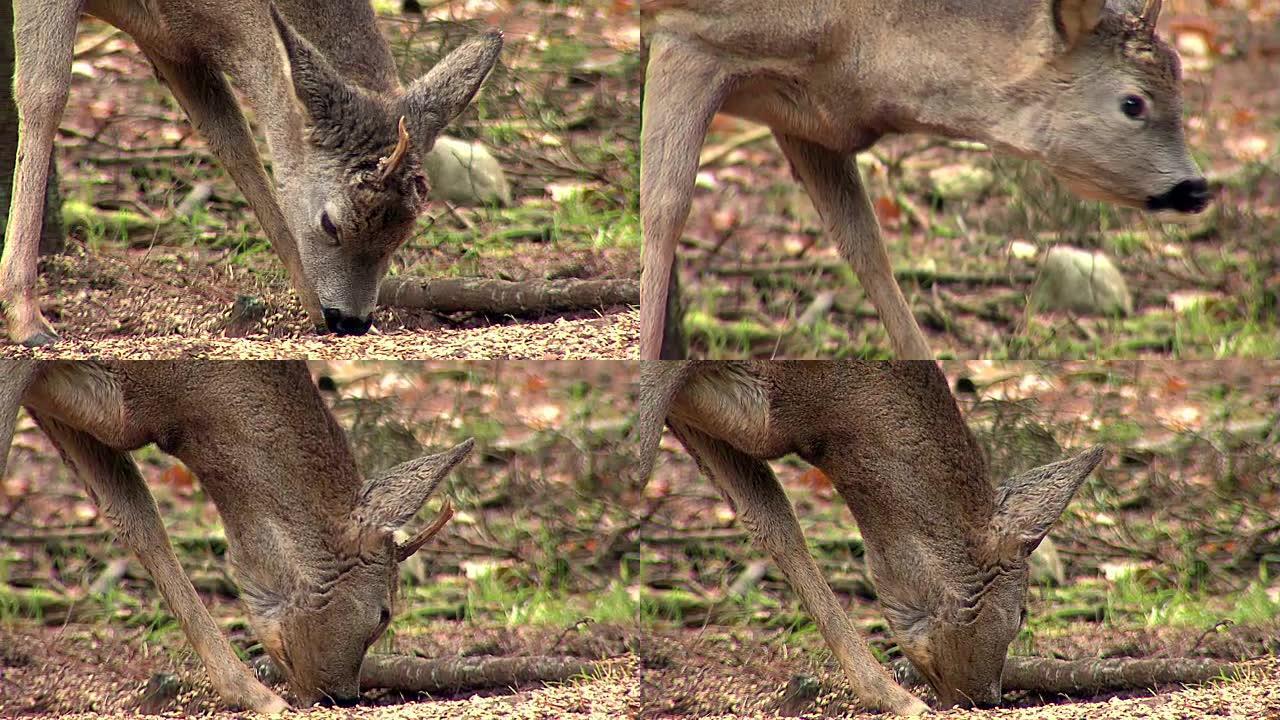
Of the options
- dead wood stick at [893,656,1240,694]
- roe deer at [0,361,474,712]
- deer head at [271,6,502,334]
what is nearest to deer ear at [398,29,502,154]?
deer head at [271,6,502,334]

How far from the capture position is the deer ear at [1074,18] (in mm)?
4969

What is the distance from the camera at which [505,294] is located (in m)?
6.06

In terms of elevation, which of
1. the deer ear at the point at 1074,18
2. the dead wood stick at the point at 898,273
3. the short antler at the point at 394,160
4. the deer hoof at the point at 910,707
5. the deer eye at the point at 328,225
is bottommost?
the deer hoof at the point at 910,707

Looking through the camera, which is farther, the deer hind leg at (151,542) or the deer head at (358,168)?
the deer hind leg at (151,542)

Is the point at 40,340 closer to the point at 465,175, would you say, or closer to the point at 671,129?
the point at 465,175

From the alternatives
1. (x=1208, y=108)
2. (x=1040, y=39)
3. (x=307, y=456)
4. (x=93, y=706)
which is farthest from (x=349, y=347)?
(x=1208, y=108)

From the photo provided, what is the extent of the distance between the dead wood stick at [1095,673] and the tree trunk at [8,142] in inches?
152

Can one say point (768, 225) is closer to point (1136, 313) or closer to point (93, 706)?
point (1136, 313)

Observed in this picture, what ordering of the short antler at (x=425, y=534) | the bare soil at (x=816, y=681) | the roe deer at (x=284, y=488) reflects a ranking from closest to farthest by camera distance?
the short antler at (x=425, y=534), the roe deer at (x=284, y=488), the bare soil at (x=816, y=681)

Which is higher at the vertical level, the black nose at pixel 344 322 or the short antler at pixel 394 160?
the short antler at pixel 394 160

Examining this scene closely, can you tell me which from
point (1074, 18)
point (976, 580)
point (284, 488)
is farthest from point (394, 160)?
point (976, 580)

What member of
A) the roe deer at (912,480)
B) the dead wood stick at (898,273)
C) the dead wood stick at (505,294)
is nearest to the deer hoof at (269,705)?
the dead wood stick at (505,294)

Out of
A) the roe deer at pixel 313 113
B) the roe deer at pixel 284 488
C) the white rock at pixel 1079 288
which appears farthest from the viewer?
the white rock at pixel 1079 288

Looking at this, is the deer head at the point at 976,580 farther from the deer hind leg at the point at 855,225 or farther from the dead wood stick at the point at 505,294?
the dead wood stick at the point at 505,294
